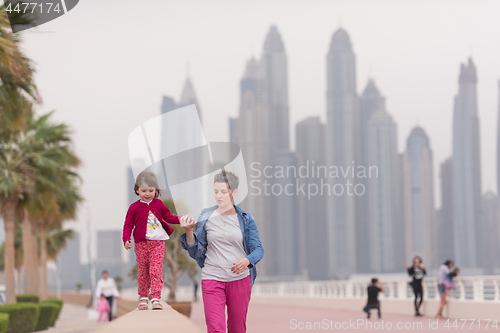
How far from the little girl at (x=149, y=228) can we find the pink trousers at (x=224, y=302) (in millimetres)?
638

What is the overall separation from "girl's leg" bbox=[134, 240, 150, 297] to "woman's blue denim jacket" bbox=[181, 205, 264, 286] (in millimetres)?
890

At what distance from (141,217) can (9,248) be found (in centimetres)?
1722

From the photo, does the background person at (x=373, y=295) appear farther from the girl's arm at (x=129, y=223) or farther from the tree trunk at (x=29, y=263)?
the tree trunk at (x=29, y=263)

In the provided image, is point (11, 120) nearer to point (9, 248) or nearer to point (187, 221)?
point (9, 248)

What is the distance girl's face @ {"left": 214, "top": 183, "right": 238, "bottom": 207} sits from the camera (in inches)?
200

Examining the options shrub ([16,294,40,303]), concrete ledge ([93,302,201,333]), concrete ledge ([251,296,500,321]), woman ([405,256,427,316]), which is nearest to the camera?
concrete ledge ([93,302,201,333])

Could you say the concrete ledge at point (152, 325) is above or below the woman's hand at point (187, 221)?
below

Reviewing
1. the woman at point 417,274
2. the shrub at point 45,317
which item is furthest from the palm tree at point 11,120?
the woman at point 417,274

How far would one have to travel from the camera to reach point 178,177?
551cm

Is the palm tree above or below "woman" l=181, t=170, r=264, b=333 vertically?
above

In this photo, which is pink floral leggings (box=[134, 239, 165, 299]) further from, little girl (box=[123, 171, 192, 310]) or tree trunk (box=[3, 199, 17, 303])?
tree trunk (box=[3, 199, 17, 303])

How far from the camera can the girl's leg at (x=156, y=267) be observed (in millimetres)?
5926

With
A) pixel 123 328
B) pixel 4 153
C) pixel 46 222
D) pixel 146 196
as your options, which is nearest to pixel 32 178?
pixel 4 153

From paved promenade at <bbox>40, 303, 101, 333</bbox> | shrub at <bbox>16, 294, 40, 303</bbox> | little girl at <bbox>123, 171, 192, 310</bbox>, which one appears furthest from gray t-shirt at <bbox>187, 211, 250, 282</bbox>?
shrub at <bbox>16, 294, 40, 303</bbox>
